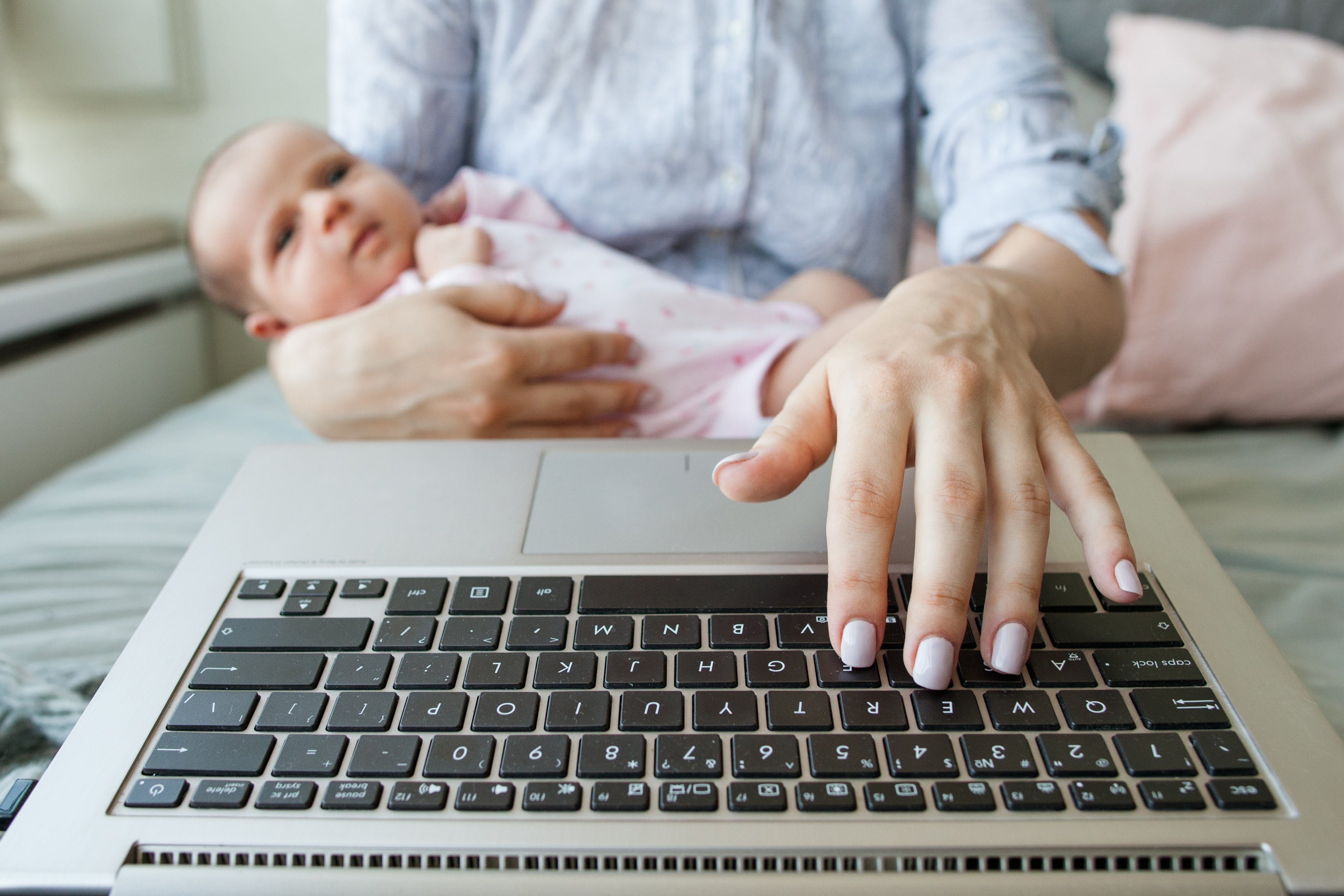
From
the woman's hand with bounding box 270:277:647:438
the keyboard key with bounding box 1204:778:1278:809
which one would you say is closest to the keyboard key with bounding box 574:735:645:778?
the keyboard key with bounding box 1204:778:1278:809

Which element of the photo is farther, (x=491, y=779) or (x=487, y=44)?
(x=487, y=44)

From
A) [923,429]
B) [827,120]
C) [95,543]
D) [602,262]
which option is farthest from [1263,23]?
[95,543]

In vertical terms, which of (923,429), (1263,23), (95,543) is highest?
(1263,23)

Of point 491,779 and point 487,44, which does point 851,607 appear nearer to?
point 491,779

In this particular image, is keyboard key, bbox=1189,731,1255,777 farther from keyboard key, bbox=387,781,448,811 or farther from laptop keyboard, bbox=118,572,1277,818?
keyboard key, bbox=387,781,448,811

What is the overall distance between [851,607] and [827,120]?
0.62 m

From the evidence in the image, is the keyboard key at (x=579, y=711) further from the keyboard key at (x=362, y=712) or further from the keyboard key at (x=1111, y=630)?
the keyboard key at (x=1111, y=630)

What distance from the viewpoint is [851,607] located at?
1.15 ft

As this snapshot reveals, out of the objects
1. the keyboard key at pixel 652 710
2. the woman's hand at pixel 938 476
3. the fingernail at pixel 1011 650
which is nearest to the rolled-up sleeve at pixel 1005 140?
the woman's hand at pixel 938 476

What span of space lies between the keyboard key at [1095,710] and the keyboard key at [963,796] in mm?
54

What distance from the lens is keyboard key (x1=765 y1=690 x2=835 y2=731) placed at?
0.33 metres

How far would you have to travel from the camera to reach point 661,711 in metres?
0.33

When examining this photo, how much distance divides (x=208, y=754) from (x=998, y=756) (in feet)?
1.01

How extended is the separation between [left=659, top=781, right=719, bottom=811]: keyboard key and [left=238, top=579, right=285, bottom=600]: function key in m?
0.22
